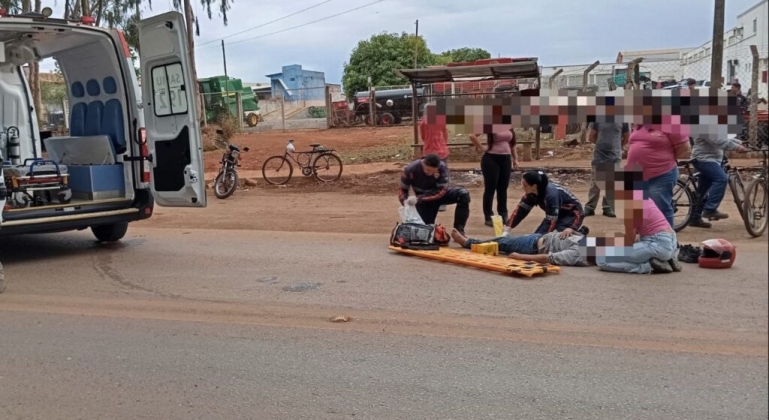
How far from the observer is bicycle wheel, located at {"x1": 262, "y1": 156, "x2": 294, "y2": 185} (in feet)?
47.7

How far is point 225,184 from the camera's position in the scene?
13.0m

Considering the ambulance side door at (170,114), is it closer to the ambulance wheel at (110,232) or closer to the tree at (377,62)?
the ambulance wheel at (110,232)

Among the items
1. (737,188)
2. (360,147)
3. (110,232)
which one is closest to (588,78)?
(737,188)

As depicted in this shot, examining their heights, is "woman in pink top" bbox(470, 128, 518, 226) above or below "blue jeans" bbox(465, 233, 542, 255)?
above

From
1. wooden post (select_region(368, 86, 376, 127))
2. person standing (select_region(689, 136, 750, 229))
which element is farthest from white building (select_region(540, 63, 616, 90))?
wooden post (select_region(368, 86, 376, 127))

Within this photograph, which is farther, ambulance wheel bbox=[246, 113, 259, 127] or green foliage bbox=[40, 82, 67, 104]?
green foliage bbox=[40, 82, 67, 104]

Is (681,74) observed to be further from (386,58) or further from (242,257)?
(386,58)

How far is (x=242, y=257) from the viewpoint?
7.47 metres

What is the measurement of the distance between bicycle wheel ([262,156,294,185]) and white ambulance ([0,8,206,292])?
5.53m

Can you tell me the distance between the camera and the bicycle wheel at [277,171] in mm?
14531

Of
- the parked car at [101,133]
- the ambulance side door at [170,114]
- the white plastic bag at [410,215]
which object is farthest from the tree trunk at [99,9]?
the white plastic bag at [410,215]

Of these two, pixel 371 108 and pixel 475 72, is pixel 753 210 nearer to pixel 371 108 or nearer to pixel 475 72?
pixel 475 72

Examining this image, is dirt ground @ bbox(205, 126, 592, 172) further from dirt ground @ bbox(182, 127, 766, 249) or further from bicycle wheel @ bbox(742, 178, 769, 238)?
bicycle wheel @ bbox(742, 178, 769, 238)

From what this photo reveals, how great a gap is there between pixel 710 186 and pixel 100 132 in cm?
755
